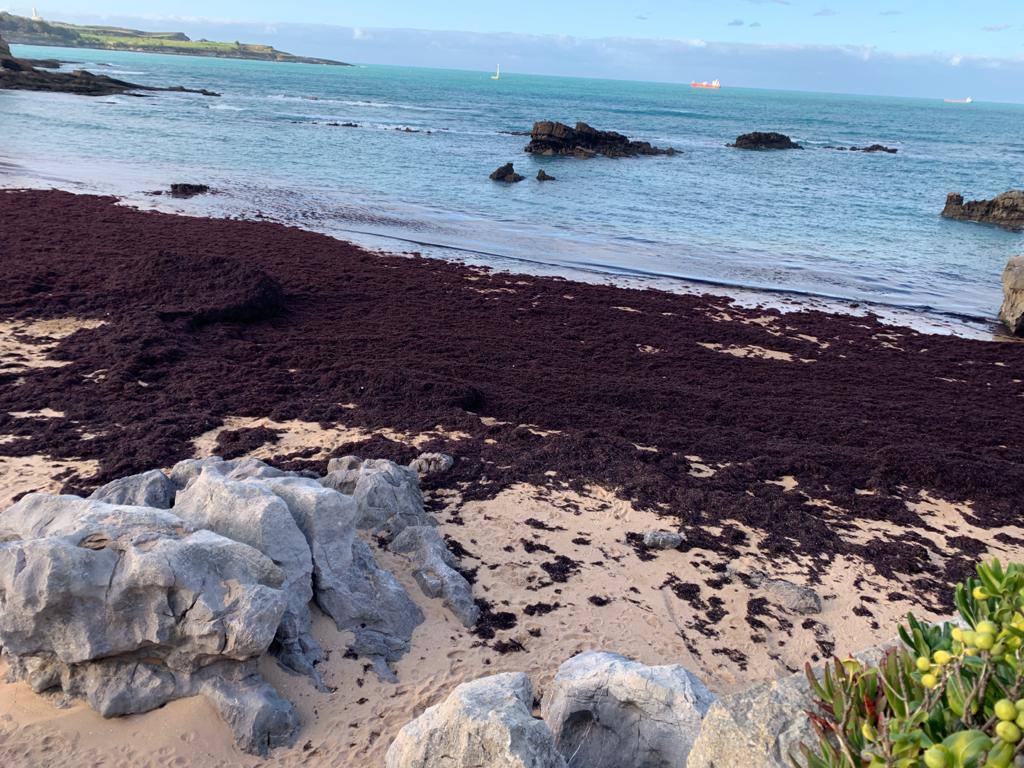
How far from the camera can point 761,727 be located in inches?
121

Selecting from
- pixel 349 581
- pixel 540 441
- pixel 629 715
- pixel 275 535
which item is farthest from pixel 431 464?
pixel 629 715

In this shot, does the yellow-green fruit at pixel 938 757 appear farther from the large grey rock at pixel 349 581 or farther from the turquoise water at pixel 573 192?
the turquoise water at pixel 573 192

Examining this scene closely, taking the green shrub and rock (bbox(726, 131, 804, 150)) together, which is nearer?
the green shrub

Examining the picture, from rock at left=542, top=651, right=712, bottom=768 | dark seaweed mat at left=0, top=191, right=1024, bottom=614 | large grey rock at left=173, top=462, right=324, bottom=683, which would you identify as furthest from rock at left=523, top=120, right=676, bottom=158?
rock at left=542, top=651, right=712, bottom=768

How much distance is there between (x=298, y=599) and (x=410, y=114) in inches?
3081

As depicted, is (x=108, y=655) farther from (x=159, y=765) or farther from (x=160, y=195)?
(x=160, y=195)

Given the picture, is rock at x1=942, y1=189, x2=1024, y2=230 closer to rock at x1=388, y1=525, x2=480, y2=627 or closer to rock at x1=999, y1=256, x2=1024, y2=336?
rock at x1=999, y1=256, x2=1024, y2=336

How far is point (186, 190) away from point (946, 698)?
88.5 ft

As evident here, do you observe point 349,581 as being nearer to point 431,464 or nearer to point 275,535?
point 275,535

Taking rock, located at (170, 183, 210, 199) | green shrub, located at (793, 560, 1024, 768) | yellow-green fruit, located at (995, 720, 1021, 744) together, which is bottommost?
rock, located at (170, 183, 210, 199)

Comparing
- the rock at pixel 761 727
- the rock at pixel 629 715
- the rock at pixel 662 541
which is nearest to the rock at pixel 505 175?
the rock at pixel 662 541

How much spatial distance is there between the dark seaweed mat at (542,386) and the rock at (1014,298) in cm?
214

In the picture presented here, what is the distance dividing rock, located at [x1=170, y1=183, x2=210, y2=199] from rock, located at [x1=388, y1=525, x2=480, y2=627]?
2166cm

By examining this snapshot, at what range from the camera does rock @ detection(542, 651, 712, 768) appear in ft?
14.8
